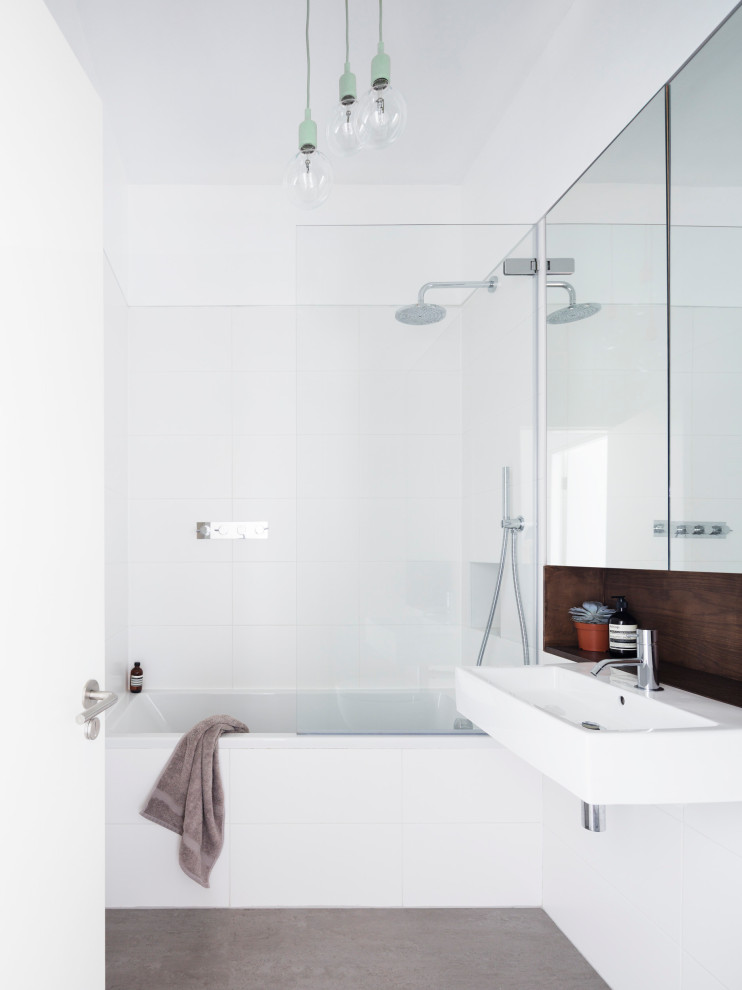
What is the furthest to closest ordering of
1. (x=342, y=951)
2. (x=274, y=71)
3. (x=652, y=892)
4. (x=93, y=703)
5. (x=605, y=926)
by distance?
A: (x=274, y=71)
(x=342, y=951)
(x=605, y=926)
(x=652, y=892)
(x=93, y=703)

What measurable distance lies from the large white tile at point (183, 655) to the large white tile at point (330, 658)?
110 cm

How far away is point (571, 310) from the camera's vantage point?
2.26 m

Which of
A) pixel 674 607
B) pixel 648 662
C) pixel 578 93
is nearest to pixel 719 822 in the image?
pixel 648 662

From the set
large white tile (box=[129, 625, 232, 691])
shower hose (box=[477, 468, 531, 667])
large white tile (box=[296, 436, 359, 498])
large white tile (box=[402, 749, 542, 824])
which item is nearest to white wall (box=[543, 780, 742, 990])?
large white tile (box=[402, 749, 542, 824])

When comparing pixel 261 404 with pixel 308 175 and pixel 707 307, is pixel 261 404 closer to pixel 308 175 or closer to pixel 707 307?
pixel 308 175

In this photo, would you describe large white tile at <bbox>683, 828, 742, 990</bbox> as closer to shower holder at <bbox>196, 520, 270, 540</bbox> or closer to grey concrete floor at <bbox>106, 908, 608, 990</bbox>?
grey concrete floor at <bbox>106, 908, 608, 990</bbox>

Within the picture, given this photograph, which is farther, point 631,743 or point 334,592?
point 334,592

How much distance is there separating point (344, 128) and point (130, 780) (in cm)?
215

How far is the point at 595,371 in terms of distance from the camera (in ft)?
6.93

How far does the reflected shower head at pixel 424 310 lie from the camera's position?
94.9 inches

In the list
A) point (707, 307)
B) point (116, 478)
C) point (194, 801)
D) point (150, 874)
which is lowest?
point (150, 874)

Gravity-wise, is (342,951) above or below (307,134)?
below

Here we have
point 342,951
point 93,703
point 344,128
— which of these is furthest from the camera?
point 342,951

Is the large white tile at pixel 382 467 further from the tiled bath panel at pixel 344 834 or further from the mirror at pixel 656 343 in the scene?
the tiled bath panel at pixel 344 834
